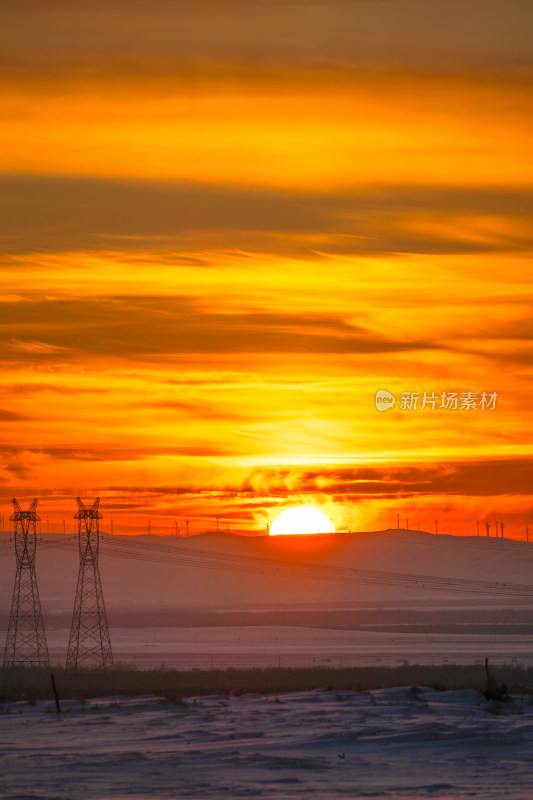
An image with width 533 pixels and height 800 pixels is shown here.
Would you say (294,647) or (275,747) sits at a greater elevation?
(294,647)

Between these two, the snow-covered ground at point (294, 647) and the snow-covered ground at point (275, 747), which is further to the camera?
the snow-covered ground at point (294, 647)

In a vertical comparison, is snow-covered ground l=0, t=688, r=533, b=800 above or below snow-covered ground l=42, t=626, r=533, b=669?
below

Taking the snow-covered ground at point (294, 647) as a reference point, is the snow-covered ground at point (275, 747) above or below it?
below

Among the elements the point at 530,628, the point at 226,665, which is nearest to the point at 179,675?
the point at 226,665

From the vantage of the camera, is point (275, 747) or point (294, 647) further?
point (294, 647)

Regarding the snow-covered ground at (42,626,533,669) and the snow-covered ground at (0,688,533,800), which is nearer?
the snow-covered ground at (0,688,533,800)
